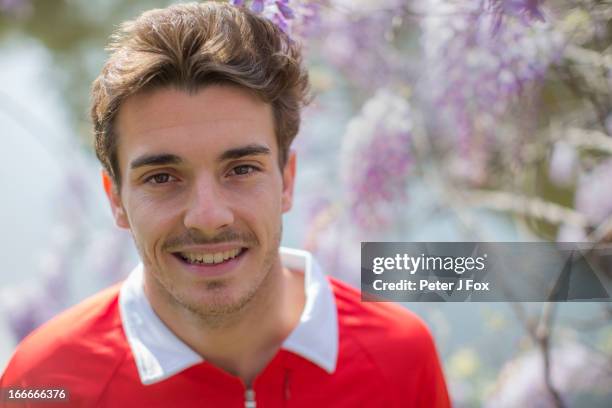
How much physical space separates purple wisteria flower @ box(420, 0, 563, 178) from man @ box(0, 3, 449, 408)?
41 centimetres

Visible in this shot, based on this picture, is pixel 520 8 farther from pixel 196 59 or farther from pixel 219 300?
pixel 219 300

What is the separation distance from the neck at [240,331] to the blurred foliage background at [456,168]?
568 millimetres

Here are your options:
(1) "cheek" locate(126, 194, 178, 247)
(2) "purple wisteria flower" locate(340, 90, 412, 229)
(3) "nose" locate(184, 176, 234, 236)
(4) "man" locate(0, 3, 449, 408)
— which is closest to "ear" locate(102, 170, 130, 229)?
(4) "man" locate(0, 3, 449, 408)

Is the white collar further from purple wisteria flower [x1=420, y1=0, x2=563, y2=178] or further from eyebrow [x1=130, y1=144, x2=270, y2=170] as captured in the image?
purple wisteria flower [x1=420, y1=0, x2=563, y2=178]

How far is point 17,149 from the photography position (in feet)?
18.0

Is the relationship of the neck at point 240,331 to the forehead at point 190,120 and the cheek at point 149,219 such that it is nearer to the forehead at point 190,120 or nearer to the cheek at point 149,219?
the cheek at point 149,219

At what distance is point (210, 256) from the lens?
142 cm

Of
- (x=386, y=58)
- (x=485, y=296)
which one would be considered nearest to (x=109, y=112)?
(x=485, y=296)

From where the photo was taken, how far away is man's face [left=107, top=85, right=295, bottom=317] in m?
1.39

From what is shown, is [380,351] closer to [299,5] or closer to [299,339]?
[299,339]

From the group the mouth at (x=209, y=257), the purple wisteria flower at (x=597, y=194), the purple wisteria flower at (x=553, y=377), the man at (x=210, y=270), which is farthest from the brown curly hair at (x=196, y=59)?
the purple wisteria flower at (x=553, y=377)

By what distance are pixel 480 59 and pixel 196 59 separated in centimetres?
82

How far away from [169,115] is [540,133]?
1280 millimetres

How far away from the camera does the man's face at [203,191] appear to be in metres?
1.39
